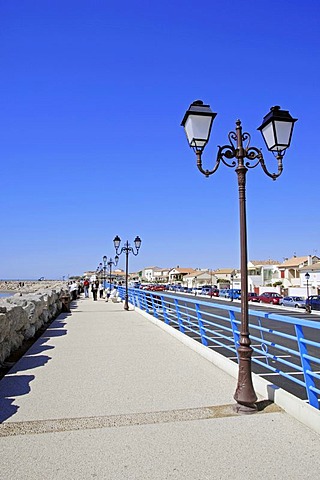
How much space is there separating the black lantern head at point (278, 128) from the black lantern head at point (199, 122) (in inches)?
27.3

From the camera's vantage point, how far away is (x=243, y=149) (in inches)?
209

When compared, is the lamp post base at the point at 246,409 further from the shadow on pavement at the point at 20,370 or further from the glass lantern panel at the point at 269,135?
the glass lantern panel at the point at 269,135

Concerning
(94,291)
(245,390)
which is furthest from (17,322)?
(94,291)

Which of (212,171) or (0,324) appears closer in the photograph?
(212,171)

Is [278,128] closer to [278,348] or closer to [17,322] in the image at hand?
[278,348]

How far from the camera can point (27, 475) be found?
3.24 metres

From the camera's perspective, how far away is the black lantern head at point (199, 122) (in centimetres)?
512

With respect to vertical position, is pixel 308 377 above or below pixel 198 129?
below

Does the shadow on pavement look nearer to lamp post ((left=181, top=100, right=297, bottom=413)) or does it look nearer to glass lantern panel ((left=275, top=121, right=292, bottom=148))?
lamp post ((left=181, top=100, right=297, bottom=413))

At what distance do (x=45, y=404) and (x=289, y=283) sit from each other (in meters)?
62.5

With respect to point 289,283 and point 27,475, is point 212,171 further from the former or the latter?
point 289,283

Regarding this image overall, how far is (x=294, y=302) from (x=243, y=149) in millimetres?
33846

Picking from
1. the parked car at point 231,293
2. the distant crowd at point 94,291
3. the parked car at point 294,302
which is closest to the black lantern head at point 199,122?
the distant crowd at point 94,291

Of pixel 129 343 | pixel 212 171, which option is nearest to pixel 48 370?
pixel 129 343
